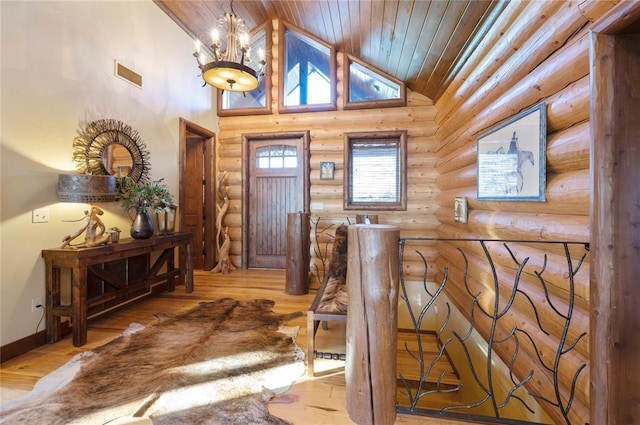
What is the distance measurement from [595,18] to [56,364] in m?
3.93

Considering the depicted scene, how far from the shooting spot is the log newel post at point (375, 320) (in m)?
1.35

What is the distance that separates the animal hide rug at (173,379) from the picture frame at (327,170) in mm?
2599

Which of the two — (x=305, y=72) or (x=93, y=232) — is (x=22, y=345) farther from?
(x=305, y=72)

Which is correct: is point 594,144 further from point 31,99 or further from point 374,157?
point 31,99

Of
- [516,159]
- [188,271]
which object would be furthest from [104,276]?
[516,159]

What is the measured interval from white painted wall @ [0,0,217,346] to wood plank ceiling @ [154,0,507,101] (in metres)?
0.96

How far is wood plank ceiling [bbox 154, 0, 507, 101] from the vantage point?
2.45m

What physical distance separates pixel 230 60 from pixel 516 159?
2615 mm

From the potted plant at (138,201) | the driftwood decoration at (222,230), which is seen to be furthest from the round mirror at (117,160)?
the driftwood decoration at (222,230)

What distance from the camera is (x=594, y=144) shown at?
121 cm

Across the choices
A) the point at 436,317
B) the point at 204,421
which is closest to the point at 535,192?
the point at 204,421

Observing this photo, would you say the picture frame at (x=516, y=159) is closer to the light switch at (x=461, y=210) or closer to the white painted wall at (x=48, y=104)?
the light switch at (x=461, y=210)

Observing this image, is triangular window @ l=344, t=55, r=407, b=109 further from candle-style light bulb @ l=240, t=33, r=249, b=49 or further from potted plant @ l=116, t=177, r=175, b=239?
potted plant @ l=116, t=177, r=175, b=239

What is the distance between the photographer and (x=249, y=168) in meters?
4.86
